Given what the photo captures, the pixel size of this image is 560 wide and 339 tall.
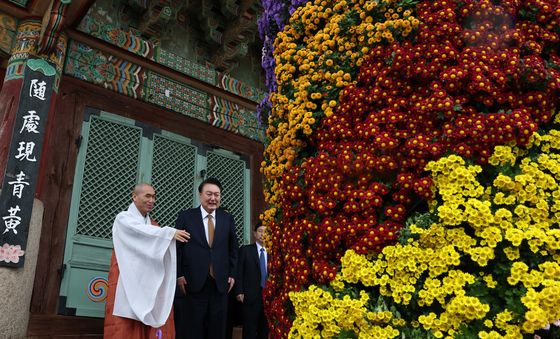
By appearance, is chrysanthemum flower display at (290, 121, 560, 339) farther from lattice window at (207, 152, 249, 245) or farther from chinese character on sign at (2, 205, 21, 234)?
lattice window at (207, 152, 249, 245)

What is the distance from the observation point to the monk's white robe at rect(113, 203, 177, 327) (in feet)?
12.1

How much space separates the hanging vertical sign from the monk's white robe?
30.3 inches

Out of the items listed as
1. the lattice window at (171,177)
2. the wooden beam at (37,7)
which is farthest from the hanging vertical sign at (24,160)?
the lattice window at (171,177)

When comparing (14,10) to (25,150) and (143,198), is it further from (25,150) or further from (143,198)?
(143,198)

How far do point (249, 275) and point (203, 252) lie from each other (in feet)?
2.94

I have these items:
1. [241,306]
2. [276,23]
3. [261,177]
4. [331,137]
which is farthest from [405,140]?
[261,177]

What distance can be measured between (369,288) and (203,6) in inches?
204

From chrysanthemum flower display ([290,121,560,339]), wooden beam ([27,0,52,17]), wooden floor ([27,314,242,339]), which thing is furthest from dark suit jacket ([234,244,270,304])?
wooden beam ([27,0,52,17])

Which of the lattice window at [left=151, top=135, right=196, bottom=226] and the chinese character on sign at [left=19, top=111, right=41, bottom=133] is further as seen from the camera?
the lattice window at [left=151, top=135, right=196, bottom=226]

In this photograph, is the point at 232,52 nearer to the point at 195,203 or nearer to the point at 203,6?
the point at 203,6

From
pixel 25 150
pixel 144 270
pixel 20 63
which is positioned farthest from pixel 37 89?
pixel 144 270

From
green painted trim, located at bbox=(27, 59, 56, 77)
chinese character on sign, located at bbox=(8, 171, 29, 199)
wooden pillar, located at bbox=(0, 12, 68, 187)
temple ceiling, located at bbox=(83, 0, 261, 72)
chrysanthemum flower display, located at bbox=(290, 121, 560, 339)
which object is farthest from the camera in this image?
temple ceiling, located at bbox=(83, 0, 261, 72)

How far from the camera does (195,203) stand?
5.89 metres

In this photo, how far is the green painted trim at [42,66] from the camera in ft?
14.7
